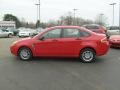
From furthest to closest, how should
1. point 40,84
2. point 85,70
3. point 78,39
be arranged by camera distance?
point 78,39
point 85,70
point 40,84

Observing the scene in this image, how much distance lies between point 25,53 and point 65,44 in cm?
183

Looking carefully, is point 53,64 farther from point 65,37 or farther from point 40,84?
point 40,84

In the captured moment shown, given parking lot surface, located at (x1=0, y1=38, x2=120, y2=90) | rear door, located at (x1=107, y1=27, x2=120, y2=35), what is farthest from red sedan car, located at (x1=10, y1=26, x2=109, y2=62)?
rear door, located at (x1=107, y1=27, x2=120, y2=35)

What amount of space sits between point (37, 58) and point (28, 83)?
493 cm

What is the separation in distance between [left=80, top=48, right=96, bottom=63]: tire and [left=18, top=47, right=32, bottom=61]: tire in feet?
7.48

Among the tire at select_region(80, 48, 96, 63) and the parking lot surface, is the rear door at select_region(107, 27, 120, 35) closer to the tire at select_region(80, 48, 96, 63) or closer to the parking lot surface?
the tire at select_region(80, 48, 96, 63)

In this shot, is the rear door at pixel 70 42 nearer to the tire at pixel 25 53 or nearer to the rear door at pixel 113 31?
the tire at pixel 25 53

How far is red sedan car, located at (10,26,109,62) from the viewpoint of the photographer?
11.6 m

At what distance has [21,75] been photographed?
8773 mm

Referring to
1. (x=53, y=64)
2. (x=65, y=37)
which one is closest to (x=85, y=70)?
(x=53, y=64)

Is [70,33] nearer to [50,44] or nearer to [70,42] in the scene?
[70,42]

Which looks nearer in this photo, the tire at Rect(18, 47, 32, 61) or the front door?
the front door

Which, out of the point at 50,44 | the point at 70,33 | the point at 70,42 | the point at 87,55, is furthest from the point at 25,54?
the point at 87,55

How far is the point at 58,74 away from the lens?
29.5 feet
